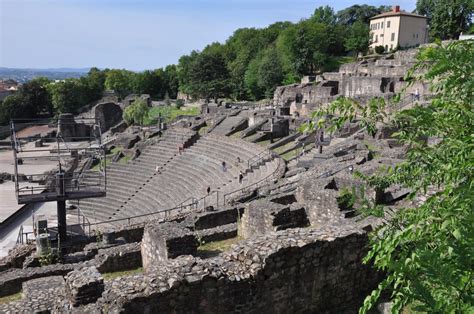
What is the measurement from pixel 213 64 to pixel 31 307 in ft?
219

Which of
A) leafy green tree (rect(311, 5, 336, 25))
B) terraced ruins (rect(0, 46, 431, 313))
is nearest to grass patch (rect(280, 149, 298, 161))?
terraced ruins (rect(0, 46, 431, 313))

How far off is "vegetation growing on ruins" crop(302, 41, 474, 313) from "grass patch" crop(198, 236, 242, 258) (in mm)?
5894

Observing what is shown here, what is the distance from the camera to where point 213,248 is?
11.0 m

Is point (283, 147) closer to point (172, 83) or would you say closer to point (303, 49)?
point (303, 49)

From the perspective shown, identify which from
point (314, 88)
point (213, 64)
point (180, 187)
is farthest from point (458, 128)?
point (213, 64)

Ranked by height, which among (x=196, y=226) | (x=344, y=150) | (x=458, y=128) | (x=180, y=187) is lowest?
(x=180, y=187)

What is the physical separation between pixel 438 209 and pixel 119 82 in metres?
99.8

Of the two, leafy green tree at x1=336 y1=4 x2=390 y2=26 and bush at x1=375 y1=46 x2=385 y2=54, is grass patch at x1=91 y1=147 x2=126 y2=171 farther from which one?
leafy green tree at x1=336 y1=4 x2=390 y2=26

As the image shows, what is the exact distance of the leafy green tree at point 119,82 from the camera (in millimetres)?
97250

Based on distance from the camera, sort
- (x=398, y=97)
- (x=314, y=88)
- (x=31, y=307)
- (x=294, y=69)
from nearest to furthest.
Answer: (x=398, y=97)
(x=31, y=307)
(x=314, y=88)
(x=294, y=69)

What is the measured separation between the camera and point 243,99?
6831cm

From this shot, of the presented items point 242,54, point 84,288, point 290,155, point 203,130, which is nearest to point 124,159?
point 203,130

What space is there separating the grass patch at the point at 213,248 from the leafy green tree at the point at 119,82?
293 feet

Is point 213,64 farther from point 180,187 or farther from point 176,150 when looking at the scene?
point 180,187
